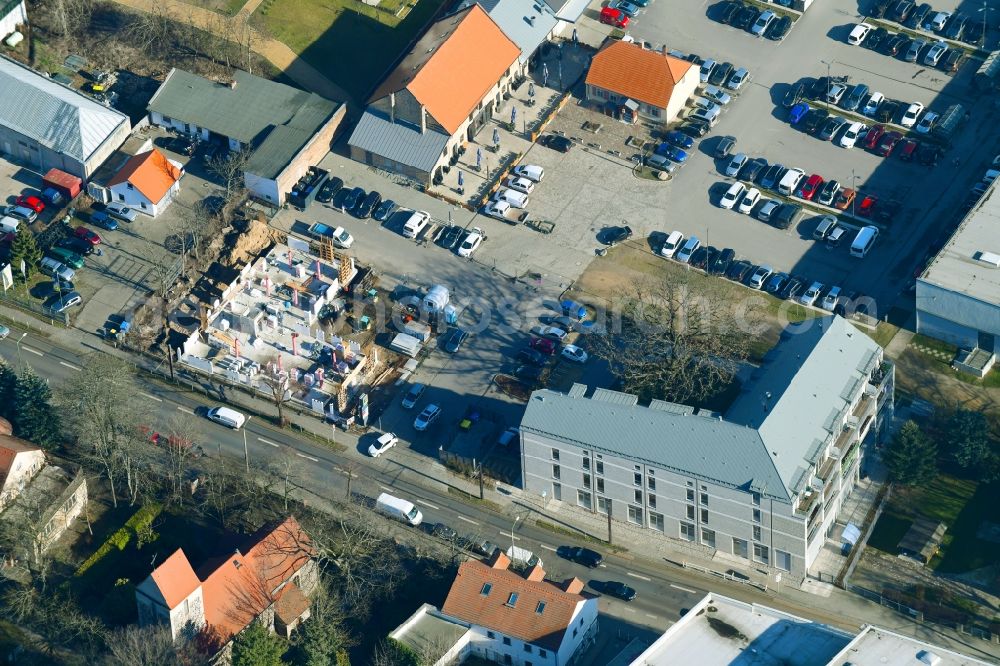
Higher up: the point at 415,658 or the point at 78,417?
the point at 78,417

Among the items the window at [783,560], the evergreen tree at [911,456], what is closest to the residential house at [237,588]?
the window at [783,560]

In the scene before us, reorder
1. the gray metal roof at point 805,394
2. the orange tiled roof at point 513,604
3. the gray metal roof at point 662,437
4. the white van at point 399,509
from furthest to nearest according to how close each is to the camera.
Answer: the white van at point 399,509
the gray metal roof at point 805,394
the gray metal roof at point 662,437
the orange tiled roof at point 513,604

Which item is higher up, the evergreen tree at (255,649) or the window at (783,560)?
the window at (783,560)

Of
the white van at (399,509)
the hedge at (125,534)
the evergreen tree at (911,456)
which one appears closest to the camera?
the hedge at (125,534)

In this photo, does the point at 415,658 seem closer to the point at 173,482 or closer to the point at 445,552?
the point at 445,552

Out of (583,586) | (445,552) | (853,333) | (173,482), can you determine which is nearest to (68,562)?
(173,482)

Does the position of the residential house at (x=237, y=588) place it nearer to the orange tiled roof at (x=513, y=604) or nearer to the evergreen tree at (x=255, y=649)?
the evergreen tree at (x=255, y=649)

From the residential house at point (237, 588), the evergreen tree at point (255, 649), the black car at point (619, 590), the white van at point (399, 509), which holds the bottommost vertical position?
the evergreen tree at point (255, 649)

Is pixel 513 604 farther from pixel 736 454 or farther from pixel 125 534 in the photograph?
pixel 125 534
